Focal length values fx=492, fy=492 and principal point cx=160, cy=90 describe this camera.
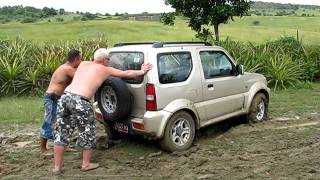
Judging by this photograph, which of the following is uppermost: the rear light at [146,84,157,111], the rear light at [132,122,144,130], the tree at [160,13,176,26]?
the tree at [160,13,176,26]

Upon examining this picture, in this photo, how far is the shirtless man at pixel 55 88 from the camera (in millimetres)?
7242

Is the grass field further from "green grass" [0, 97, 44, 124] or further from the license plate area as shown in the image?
the license plate area

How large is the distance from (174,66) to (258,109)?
8.36 ft

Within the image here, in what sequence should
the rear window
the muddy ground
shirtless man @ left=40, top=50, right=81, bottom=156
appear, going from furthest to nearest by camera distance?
1. the rear window
2. shirtless man @ left=40, top=50, right=81, bottom=156
3. the muddy ground

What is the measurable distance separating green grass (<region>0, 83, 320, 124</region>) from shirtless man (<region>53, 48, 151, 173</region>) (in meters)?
3.67

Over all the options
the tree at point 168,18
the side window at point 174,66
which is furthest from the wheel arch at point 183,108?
the tree at point 168,18

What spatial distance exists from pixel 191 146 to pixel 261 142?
3.80ft

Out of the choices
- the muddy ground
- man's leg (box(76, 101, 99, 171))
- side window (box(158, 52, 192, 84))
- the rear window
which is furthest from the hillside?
man's leg (box(76, 101, 99, 171))

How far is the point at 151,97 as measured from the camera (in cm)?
713

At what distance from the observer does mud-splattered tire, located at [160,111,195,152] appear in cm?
736

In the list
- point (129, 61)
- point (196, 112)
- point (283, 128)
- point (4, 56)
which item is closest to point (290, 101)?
point (283, 128)

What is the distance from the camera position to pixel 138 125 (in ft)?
23.8

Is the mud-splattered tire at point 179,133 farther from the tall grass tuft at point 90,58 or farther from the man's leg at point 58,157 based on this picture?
the tall grass tuft at point 90,58

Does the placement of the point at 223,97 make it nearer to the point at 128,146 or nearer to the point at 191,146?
the point at 191,146
